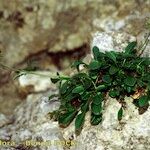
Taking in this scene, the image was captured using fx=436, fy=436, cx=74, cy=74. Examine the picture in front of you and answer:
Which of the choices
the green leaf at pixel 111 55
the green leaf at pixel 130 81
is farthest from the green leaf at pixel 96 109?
the green leaf at pixel 111 55

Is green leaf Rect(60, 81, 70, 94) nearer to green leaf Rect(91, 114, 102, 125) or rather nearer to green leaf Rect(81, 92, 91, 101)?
green leaf Rect(81, 92, 91, 101)

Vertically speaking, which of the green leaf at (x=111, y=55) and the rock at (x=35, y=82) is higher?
the rock at (x=35, y=82)

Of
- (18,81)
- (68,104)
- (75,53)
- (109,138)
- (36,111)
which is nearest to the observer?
(109,138)

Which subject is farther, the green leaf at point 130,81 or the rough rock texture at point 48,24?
the rough rock texture at point 48,24

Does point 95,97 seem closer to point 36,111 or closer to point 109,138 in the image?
point 109,138

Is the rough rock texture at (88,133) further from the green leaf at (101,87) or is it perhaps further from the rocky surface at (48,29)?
the rocky surface at (48,29)

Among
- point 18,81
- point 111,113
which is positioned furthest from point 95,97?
point 18,81

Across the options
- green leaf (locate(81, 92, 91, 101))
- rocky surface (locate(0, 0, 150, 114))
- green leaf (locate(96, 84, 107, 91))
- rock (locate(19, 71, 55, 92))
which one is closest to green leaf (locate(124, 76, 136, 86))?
Answer: green leaf (locate(96, 84, 107, 91))

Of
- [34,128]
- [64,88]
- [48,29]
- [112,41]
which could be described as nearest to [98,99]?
[64,88]

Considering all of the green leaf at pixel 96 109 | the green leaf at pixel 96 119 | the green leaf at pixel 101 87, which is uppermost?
the green leaf at pixel 101 87
